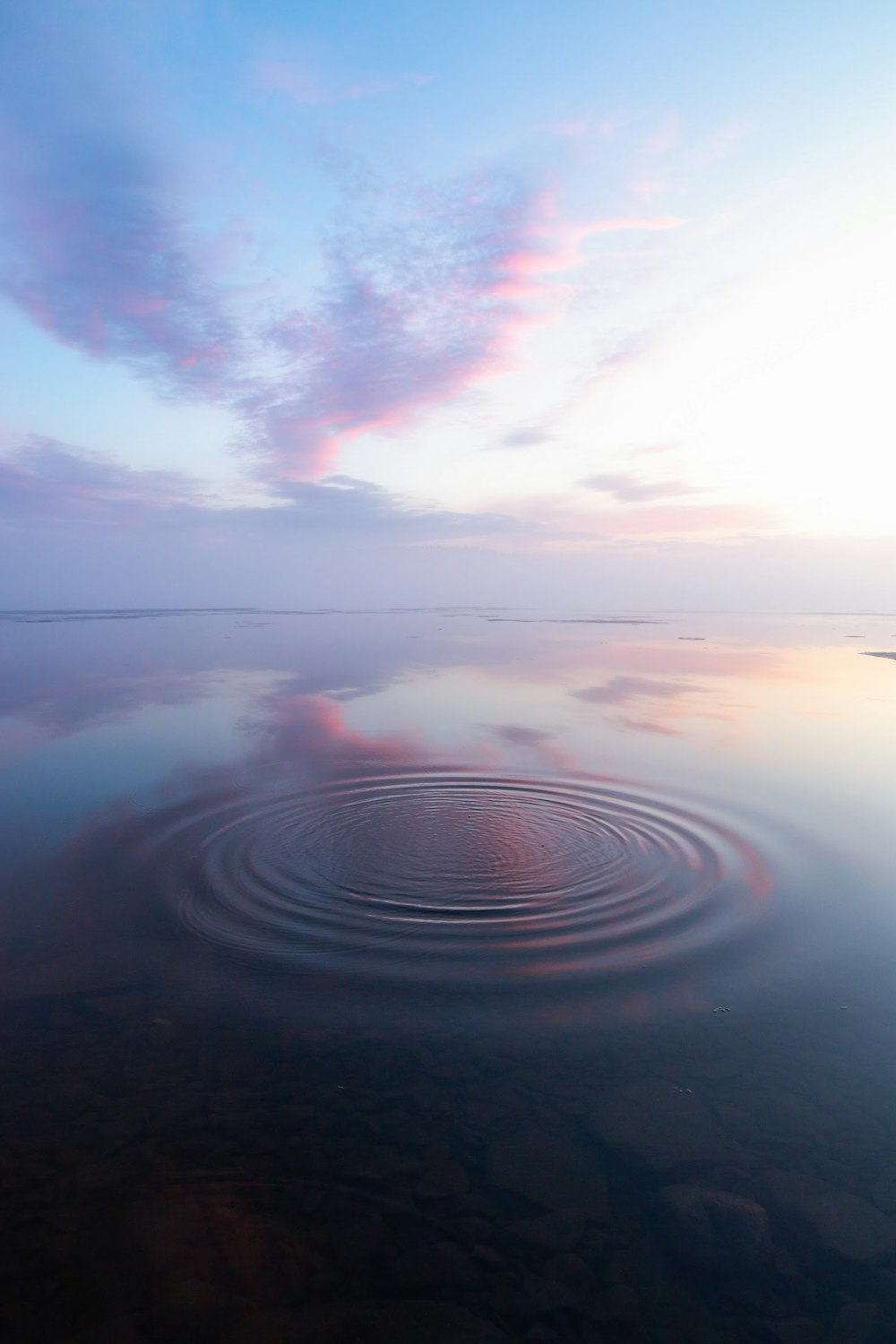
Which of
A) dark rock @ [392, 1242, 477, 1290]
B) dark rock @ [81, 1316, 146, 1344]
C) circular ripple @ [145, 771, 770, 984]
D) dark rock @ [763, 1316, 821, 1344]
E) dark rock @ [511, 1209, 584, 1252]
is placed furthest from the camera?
circular ripple @ [145, 771, 770, 984]

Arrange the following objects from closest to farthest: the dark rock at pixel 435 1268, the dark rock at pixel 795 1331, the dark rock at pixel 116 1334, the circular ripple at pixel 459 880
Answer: the dark rock at pixel 116 1334 < the dark rock at pixel 795 1331 < the dark rock at pixel 435 1268 < the circular ripple at pixel 459 880

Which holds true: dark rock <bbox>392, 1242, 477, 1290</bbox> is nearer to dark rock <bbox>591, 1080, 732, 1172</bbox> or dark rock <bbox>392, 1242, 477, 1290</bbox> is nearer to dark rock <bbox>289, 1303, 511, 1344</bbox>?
dark rock <bbox>289, 1303, 511, 1344</bbox>

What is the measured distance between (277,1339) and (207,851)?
6.25 m

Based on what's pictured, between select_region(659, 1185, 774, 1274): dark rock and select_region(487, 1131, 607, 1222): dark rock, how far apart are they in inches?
14.8

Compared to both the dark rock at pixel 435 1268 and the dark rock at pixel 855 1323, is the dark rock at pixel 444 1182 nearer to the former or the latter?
the dark rock at pixel 435 1268

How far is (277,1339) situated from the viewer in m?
3.42

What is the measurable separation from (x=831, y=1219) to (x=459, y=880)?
478 centimetres

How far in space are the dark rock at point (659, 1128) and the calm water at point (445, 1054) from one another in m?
0.02

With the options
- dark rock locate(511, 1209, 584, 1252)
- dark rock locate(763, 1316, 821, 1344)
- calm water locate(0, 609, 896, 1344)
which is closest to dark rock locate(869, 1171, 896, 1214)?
calm water locate(0, 609, 896, 1344)

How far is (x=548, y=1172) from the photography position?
443 centimetres

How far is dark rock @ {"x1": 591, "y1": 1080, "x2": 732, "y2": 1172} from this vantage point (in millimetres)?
4574

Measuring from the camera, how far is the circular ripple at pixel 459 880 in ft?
22.8

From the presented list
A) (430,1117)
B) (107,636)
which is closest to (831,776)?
(430,1117)

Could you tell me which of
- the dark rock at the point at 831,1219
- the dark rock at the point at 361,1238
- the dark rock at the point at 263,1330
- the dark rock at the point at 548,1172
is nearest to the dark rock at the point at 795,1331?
the dark rock at the point at 831,1219
